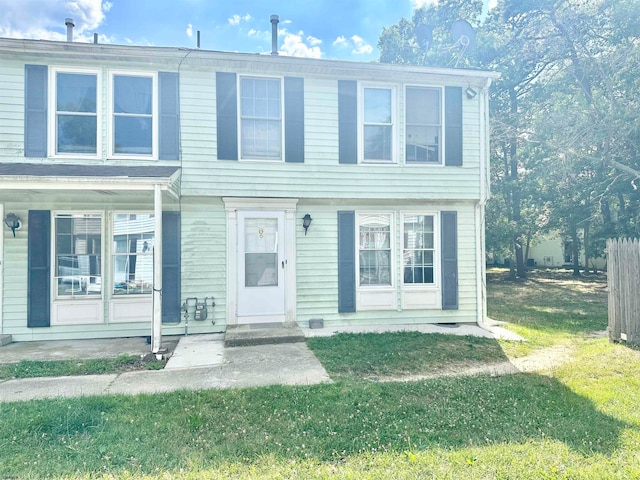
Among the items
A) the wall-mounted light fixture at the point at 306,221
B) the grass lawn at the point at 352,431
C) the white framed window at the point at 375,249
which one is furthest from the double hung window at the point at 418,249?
the grass lawn at the point at 352,431

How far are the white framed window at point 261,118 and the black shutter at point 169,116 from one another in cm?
114

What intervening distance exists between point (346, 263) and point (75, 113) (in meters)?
5.58

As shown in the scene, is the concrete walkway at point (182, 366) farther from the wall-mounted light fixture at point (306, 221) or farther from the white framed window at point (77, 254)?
the wall-mounted light fixture at point (306, 221)

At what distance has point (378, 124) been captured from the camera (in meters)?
7.48

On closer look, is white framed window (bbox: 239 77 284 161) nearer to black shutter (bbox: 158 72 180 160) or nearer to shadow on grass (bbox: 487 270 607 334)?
black shutter (bbox: 158 72 180 160)

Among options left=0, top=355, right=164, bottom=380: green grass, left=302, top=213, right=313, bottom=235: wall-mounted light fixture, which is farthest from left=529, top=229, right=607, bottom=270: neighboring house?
left=0, top=355, right=164, bottom=380: green grass

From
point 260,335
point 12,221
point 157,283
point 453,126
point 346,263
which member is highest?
point 453,126

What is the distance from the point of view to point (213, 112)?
6906mm

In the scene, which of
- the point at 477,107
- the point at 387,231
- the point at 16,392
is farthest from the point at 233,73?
the point at 16,392

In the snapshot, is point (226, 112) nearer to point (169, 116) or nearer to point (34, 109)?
point (169, 116)

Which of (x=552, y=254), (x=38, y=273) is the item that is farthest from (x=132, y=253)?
(x=552, y=254)

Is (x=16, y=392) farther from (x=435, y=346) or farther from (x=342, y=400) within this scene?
(x=435, y=346)

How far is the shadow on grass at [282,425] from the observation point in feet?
9.45

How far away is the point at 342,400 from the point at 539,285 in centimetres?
1522
